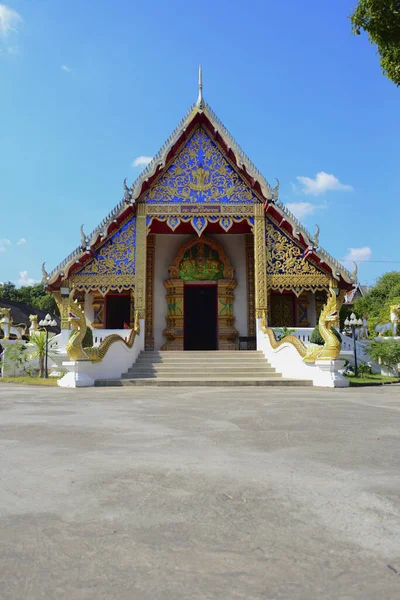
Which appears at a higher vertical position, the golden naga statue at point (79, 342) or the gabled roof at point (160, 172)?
the gabled roof at point (160, 172)

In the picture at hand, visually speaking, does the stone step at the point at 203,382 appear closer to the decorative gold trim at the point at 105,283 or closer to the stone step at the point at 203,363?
the stone step at the point at 203,363

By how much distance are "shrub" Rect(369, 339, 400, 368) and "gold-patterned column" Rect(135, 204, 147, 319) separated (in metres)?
7.37

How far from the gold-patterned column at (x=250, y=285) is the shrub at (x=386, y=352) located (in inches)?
154

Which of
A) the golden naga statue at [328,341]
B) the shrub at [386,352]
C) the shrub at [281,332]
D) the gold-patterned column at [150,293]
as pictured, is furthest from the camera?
the gold-patterned column at [150,293]

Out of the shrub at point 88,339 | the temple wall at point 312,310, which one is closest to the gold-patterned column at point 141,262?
the shrub at point 88,339

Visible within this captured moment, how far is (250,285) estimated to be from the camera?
1644 centimetres

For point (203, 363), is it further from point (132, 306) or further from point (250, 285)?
point (250, 285)

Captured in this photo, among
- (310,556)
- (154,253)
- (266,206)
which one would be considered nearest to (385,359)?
(266,206)

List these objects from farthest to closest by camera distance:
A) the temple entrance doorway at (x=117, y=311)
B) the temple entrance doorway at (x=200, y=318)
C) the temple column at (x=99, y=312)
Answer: the temple entrance doorway at (x=200, y=318) → the temple entrance doorway at (x=117, y=311) → the temple column at (x=99, y=312)

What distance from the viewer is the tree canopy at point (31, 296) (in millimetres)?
41844

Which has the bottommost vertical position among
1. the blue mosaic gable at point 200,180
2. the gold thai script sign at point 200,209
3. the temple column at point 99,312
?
the temple column at point 99,312

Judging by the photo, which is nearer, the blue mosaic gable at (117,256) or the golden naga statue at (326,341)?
the golden naga statue at (326,341)

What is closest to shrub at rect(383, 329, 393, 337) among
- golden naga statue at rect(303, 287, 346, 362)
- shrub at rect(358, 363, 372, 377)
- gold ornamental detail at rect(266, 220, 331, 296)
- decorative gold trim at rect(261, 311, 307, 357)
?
shrub at rect(358, 363, 372, 377)

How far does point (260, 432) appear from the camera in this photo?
177 inches
